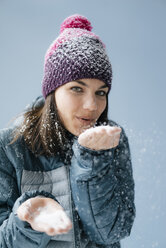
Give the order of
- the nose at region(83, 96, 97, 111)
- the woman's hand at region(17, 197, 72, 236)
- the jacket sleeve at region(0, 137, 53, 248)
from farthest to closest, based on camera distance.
Result: the nose at region(83, 96, 97, 111)
the jacket sleeve at region(0, 137, 53, 248)
the woman's hand at region(17, 197, 72, 236)

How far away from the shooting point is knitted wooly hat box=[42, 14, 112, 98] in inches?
28.0

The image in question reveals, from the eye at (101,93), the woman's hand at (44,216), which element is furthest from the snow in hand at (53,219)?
the eye at (101,93)

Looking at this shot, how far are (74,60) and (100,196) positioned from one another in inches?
14.9

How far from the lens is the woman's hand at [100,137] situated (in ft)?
1.56

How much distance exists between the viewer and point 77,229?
2.07 feet

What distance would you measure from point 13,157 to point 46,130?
12 cm

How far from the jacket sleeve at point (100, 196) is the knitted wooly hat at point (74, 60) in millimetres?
231

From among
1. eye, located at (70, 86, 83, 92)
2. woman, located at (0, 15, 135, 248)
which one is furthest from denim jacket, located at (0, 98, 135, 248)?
eye, located at (70, 86, 83, 92)

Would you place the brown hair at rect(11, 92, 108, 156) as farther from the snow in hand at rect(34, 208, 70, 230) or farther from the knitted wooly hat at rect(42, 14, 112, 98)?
the snow in hand at rect(34, 208, 70, 230)

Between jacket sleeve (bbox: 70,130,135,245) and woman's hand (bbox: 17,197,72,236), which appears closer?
woman's hand (bbox: 17,197,72,236)

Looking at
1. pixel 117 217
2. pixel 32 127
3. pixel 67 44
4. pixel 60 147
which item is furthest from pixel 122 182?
pixel 67 44

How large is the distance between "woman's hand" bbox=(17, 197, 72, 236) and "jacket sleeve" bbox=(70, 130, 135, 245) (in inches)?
4.0

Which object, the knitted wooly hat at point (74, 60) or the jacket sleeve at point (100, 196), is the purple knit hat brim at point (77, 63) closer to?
the knitted wooly hat at point (74, 60)

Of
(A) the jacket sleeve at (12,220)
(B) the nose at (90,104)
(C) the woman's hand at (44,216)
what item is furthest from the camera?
(B) the nose at (90,104)
